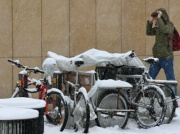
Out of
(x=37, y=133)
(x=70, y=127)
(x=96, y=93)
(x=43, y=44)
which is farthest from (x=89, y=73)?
(x=43, y=44)

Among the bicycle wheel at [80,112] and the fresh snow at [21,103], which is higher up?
the fresh snow at [21,103]

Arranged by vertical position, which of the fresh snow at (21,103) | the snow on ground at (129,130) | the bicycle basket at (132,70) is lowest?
the snow on ground at (129,130)

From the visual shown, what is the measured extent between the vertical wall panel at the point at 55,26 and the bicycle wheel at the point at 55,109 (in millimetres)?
4720

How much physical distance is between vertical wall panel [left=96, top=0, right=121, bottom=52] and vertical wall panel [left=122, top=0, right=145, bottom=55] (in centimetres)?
17

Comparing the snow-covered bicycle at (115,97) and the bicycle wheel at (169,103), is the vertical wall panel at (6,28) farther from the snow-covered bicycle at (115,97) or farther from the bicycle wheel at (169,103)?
the bicycle wheel at (169,103)

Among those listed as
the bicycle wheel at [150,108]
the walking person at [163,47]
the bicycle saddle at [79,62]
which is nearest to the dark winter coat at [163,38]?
the walking person at [163,47]

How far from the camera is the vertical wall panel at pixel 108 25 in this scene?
13.9 m

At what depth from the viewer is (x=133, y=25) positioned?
1412cm

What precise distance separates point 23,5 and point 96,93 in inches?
220

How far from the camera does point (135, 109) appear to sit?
889cm

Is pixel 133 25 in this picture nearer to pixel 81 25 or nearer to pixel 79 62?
pixel 81 25

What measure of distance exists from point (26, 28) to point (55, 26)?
31.3 inches

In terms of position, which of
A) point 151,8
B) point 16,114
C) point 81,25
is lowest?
point 16,114

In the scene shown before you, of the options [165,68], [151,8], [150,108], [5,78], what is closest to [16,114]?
[150,108]
